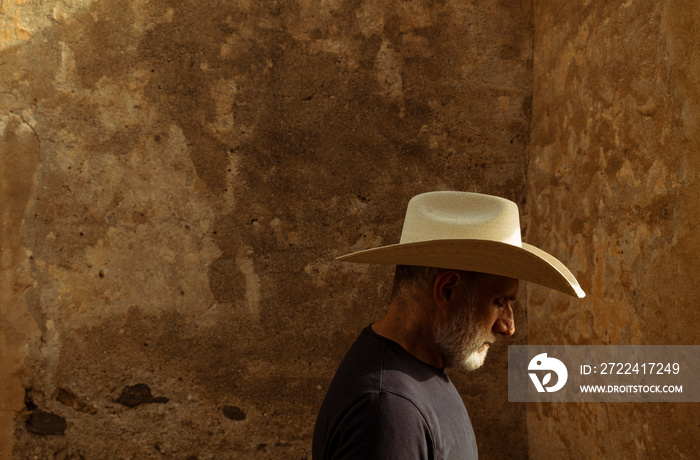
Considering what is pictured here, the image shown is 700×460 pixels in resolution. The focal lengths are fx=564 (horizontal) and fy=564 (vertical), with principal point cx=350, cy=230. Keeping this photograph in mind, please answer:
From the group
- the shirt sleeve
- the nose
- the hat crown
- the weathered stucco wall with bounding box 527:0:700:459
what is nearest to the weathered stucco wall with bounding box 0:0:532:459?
the weathered stucco wall with bounding box 527:0:700:459

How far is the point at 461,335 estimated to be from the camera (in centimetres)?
137

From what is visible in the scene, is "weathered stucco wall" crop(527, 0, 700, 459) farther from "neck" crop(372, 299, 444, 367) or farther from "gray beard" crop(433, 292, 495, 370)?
"neck" crop(372, 299, 444, 367)

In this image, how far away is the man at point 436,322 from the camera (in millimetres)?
1199

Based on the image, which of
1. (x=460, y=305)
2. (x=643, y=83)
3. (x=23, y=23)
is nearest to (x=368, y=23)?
(x=643, y=83)

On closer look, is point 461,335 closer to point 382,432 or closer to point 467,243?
point 467,243

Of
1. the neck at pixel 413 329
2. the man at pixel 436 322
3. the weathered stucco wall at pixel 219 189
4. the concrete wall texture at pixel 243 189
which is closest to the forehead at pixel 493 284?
the man at pixel 436 322

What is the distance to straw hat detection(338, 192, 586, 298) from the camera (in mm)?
1346

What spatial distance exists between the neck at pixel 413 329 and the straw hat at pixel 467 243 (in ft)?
0.37

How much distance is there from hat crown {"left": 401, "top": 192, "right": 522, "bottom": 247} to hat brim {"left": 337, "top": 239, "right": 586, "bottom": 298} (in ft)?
0.20

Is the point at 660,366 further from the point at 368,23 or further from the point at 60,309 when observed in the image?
the point at 60,309

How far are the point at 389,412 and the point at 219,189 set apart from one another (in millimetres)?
1947

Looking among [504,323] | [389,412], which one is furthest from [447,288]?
[389,412]

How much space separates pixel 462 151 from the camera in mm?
Answer: 2992

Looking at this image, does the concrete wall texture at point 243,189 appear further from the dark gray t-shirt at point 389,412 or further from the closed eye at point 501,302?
the dark gray t-shirt at point 389,412
